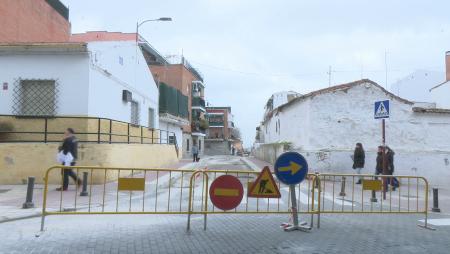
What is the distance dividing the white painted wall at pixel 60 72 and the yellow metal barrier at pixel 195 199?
3121 millimetres

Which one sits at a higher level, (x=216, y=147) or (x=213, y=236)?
(x=216, y=147)

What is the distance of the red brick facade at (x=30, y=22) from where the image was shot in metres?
19.8

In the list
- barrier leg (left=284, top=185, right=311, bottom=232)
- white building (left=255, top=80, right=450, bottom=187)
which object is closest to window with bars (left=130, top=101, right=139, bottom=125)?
white building (left=255, top=80, right=450, bottom=187)

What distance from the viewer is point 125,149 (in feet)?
53.6

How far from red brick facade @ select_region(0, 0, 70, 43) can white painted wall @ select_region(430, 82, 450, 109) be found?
96.0 ft

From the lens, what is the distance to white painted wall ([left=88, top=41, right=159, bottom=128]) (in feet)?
53.9

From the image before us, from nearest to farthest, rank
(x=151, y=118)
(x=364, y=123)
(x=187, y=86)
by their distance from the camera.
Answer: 1. (x=364, y=123)
2. (x=151, y=118)
3. (x=187, y=86)

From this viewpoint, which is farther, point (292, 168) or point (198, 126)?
point (198, 126)

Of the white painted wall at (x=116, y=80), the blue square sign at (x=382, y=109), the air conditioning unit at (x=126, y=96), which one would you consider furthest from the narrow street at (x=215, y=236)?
the air conditioning unit at (x=126, y=96)

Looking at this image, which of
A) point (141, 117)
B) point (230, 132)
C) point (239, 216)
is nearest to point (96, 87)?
point (141, 117)

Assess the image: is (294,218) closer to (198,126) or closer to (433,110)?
(433,110)

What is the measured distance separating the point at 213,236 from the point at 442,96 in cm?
3427

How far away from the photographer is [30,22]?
21.9 metres

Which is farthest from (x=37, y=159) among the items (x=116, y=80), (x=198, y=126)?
(x=198, y=126)
